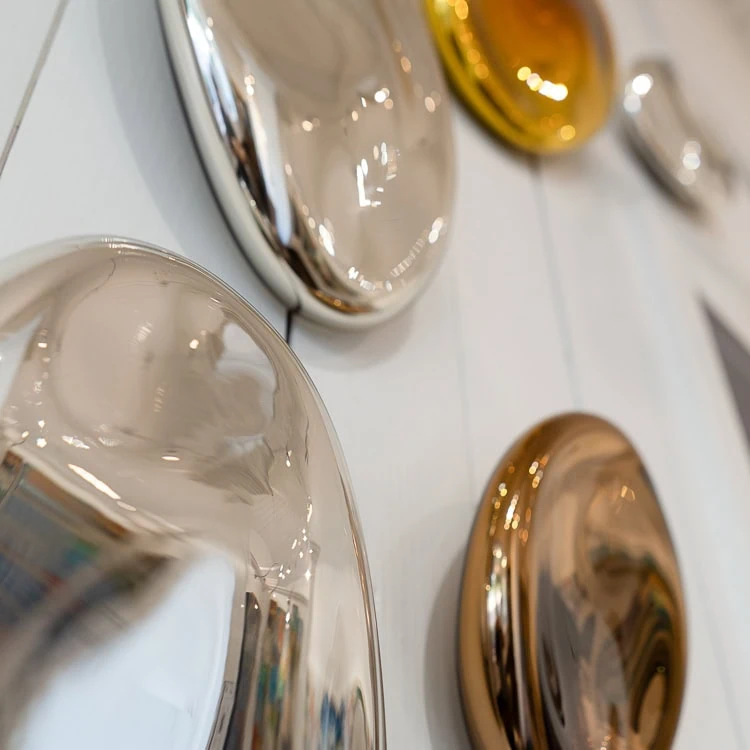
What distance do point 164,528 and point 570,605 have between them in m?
0.15

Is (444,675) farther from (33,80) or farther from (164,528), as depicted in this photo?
(33,80)

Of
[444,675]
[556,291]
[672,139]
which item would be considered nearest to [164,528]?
[444,675]

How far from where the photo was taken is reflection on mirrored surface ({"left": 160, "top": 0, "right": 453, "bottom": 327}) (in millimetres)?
257

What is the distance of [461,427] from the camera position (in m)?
0.33

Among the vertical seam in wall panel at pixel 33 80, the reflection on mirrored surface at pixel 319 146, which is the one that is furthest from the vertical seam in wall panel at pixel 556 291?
the vertical seam in wall panel at pixel 33 80

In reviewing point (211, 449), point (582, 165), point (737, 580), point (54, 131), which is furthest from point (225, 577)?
point (582, 165)

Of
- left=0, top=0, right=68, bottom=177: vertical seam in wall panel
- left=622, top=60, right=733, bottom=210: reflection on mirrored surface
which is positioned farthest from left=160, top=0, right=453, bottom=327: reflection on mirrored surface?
left=622, top=60, right=733, bottom=210: reflection on mirrored surface

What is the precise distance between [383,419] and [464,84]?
26 cm

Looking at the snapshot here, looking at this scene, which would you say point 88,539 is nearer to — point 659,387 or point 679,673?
point 679,673

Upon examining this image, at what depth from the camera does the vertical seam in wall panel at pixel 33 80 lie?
0.23 metres

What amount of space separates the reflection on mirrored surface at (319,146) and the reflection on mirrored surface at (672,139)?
35 centimetres

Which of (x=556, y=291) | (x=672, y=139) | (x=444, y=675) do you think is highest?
(x=672, y=139)

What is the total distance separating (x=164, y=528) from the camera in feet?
0.60

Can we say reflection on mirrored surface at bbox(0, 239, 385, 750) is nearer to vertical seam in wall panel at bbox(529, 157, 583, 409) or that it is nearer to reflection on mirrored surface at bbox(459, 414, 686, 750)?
reflection on mirrored surface at bbox(459, 414, 686, 750)
